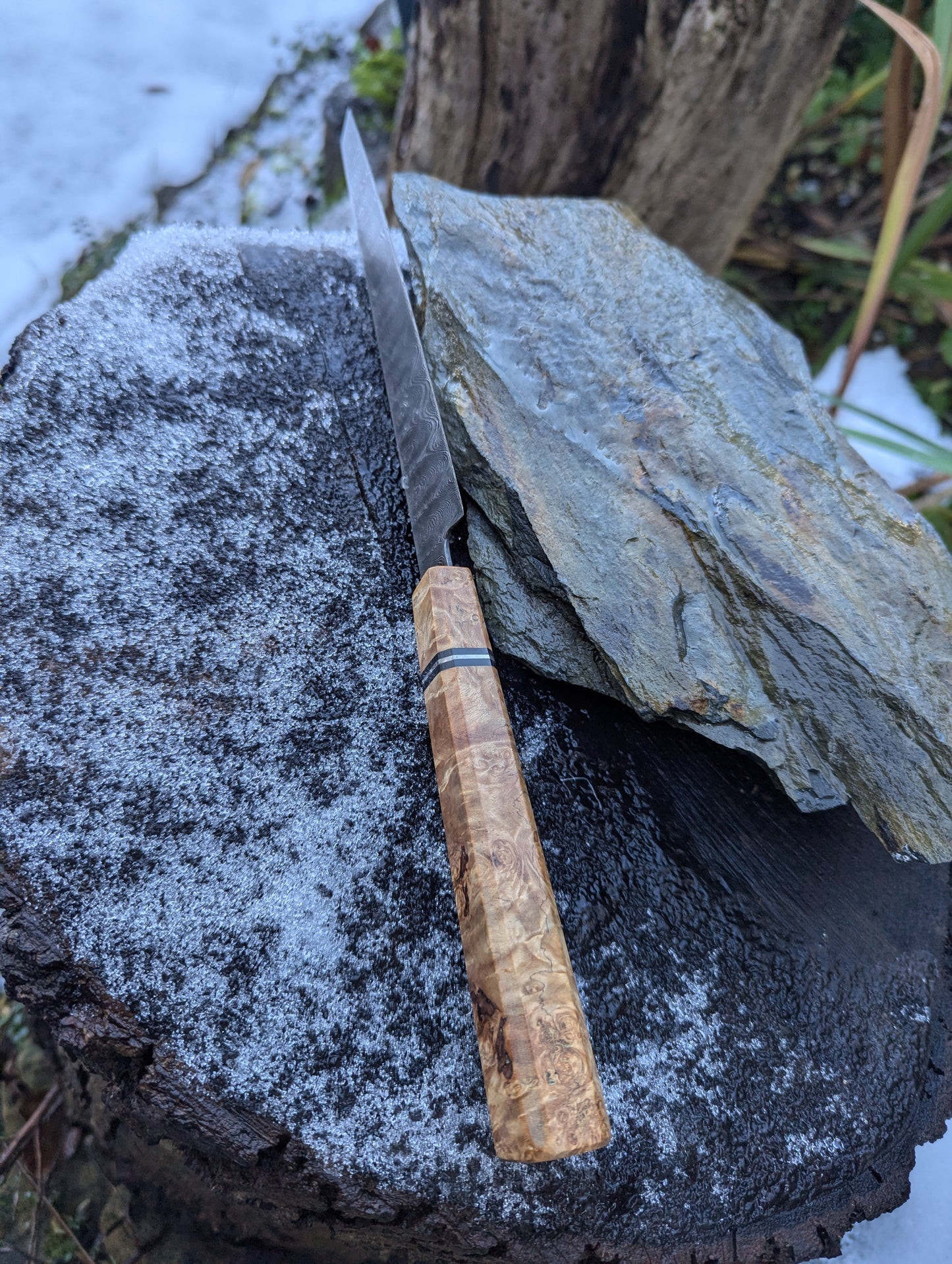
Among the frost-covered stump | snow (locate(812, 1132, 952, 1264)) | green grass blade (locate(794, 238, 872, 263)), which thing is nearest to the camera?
the frost-covered stump

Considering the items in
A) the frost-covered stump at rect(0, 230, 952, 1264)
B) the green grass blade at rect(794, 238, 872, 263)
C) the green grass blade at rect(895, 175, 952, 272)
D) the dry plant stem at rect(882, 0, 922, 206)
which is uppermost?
the dry plant stem at rect(882, 0, 922, 206)

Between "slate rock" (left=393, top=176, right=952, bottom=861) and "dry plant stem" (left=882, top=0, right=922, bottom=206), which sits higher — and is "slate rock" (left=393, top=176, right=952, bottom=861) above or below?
below

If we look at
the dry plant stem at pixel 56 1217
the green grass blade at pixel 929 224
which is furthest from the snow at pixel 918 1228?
the green grass blade at pixel 929 224

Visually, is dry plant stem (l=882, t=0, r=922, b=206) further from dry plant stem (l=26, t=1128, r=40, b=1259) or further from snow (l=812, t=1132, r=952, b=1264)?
dry plant stem (l=26, t=1128, r=40, b=1259)

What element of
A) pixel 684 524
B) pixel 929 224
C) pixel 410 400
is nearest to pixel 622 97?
pixel 929 224

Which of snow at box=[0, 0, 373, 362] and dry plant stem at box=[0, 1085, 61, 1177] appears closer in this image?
dry plant stem at box=[0, 1085, 61, 1177]

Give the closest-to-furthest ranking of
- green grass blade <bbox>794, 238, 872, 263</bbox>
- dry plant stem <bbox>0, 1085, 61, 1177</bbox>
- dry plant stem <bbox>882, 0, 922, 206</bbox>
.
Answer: dry plant stem <bbox>0, 1085, 61, 1177</bbox> < dry plant stem <bbox>882, 0, 922, 206</bbox> < green grass blade <bbox>794, 238, 872, 263</bbox>

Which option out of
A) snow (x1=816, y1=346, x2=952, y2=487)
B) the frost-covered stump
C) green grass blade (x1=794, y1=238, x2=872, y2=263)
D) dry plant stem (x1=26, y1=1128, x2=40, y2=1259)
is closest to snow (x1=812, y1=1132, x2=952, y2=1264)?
the frost-covered stump

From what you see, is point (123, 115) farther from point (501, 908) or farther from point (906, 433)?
point (501, 908)
